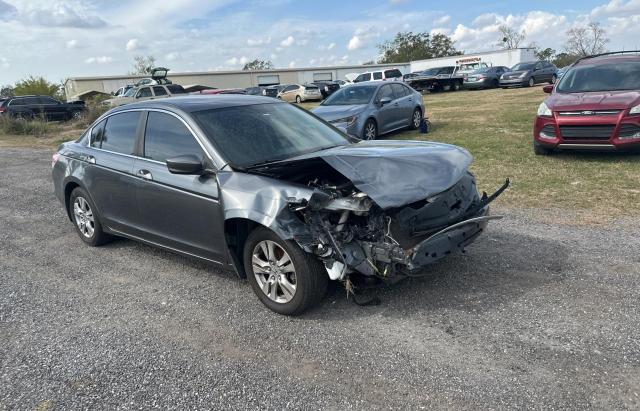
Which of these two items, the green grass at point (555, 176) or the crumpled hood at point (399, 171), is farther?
the green grass at point (555, 176)

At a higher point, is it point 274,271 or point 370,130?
point 370,130

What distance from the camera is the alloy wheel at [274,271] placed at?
149 inches

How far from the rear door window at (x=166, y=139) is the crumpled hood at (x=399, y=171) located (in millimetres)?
1065

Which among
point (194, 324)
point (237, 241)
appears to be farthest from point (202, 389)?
point (237, 241)

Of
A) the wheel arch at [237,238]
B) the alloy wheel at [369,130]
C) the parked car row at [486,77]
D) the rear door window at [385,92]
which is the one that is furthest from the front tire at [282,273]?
the parked car row at [486,77]

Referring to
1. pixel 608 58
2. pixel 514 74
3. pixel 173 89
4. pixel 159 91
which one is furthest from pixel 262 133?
pixel 514 74

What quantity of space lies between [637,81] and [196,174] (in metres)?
7.96

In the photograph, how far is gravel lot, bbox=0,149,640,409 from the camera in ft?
9.70

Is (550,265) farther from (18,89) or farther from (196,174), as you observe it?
(18,89)

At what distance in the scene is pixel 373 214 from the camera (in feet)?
12.3

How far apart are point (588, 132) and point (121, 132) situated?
707 cm

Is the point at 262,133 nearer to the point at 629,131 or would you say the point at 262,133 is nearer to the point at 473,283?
the point at 473,283

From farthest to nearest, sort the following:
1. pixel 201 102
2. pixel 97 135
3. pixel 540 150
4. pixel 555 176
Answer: pixel 540 150 → pixel 555 176 → pixel 97 135 → pixel 201 102

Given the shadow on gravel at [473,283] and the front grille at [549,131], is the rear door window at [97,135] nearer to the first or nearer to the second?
the shadow on gravel at [473,283]
